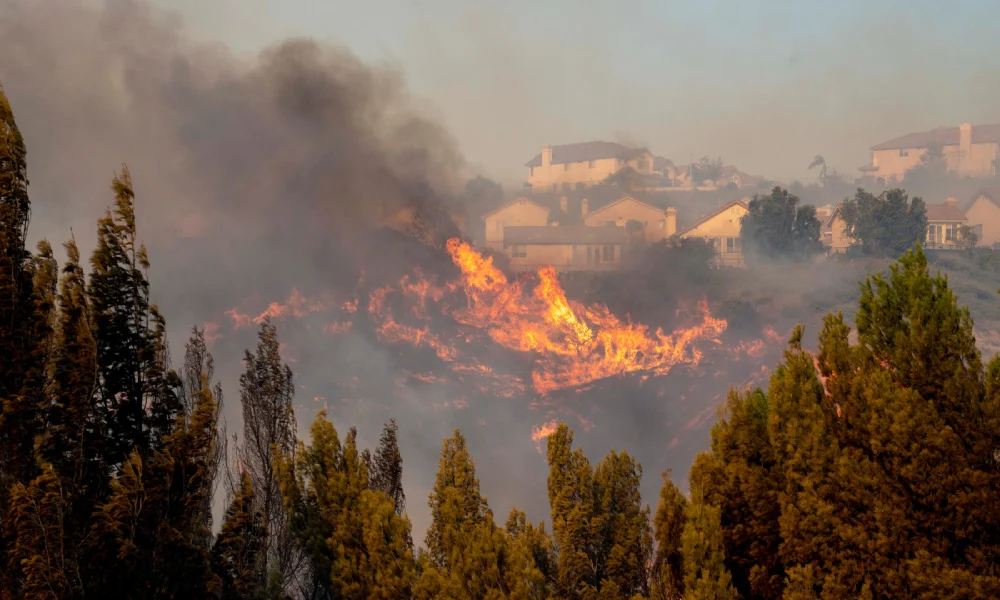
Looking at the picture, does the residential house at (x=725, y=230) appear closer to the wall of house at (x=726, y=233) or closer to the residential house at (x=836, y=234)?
the wall of house at (x=726, y=233)

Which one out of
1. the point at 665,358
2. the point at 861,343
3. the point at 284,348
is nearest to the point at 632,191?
the point at 665,358

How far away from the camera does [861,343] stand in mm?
16281

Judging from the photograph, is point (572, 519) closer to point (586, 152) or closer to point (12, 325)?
point (12, 325)

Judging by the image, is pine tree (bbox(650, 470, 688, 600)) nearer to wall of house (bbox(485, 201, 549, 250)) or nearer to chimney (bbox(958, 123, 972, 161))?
wall of house (bbox(485, 201, 549, 250))

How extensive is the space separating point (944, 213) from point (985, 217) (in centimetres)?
1066

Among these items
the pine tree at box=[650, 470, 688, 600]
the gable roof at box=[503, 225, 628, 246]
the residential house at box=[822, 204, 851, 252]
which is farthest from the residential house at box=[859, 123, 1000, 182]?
the pine tree at box=[650, 470, 688, 600]

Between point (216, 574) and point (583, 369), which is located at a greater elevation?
point (216, 574)

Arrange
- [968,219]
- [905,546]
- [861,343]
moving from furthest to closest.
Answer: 1. [968,219]
2. [861,343]
3. [905,546]

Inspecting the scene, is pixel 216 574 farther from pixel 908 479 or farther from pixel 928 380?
pixel 928 380

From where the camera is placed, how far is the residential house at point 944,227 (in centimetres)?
9462

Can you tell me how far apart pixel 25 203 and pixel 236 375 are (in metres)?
61.7

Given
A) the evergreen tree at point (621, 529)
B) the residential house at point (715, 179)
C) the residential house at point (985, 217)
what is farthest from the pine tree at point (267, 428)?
the residential house at point (715, 179)

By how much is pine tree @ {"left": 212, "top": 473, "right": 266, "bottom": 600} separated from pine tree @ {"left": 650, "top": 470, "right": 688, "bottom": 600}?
22.6 feet

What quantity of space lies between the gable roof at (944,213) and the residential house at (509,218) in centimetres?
4111
